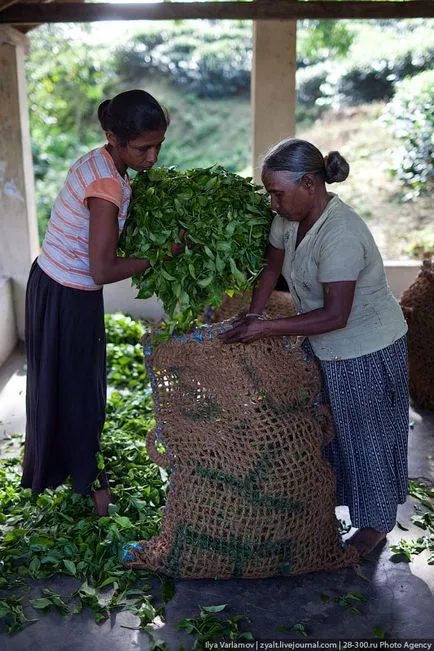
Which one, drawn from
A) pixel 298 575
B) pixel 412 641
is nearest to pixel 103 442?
pixel 298 575

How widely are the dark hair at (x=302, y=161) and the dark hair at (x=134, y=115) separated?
1.42 feet

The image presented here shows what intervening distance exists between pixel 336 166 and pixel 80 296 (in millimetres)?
1168

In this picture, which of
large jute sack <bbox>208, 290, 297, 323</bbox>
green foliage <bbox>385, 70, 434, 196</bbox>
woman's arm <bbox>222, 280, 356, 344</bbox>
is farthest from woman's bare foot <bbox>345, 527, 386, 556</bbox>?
green foliage <bbox>385, 70, 434, 196</bbox>

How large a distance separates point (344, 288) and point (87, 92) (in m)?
14.1

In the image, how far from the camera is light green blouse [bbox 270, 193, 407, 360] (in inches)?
111

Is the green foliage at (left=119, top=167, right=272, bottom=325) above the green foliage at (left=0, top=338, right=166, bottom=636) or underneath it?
above

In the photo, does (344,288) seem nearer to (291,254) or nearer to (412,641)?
(291,254)

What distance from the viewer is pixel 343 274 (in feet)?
9.22

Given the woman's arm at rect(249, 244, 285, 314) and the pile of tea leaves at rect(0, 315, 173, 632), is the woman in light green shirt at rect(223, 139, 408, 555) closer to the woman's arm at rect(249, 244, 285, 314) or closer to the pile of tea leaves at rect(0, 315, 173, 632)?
the woman's arm at rect(249, 244, 285, 314)

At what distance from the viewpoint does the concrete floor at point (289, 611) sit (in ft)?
9.01

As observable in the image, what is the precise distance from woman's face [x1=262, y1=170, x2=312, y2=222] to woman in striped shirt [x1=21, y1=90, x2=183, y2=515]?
42 cm

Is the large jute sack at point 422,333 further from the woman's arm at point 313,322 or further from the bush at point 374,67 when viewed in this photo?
the bush at point 374,67

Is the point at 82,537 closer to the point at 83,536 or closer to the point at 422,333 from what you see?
the point at 83,536

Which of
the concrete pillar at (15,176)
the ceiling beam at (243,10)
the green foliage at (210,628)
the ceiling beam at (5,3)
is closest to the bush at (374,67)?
the ceiling beam at (243,10)
